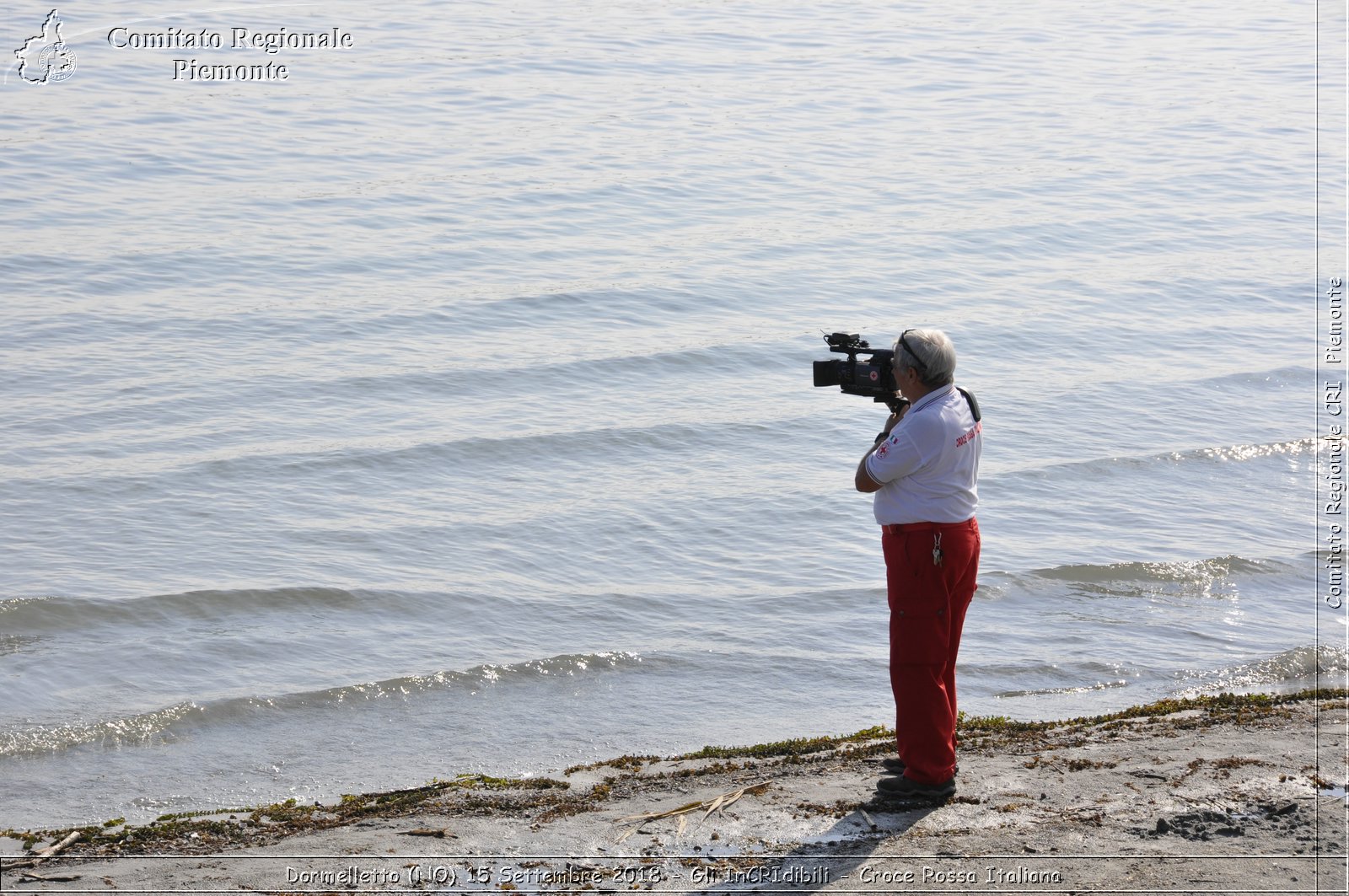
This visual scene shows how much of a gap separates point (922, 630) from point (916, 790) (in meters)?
0.64

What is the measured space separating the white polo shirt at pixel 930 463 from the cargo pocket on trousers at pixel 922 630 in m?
0.29

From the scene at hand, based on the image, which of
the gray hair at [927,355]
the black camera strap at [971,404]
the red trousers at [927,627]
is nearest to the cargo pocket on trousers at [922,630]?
the red trousers at [927,627]

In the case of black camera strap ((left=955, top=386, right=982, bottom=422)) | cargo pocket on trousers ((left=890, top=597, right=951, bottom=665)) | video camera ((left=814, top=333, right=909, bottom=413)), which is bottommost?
cargo pocket on trousers ((left=890, top=597, right=951, bottom=665))

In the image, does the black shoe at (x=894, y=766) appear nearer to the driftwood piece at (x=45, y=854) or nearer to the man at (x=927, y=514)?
the man at (x=927, y=514)

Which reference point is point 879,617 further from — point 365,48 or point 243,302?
point 365,48

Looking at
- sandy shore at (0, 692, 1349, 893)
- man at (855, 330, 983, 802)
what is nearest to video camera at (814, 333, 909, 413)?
man at (855, 330, 983, 802)

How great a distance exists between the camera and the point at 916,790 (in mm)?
5047

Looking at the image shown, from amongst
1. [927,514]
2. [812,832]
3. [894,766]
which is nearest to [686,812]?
[812,832]

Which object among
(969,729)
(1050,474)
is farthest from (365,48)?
(969,729)

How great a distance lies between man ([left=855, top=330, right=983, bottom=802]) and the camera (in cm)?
474

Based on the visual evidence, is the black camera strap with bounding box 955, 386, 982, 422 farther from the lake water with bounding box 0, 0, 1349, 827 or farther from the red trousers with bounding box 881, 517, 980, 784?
the lake water with bounding box 0, 0, 1349, 827

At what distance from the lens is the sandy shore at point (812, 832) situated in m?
4.45

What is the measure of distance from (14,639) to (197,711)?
1.56 metres

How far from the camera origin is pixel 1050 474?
1107 cm
